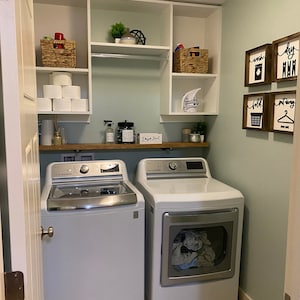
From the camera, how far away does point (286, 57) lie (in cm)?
Answer: 180

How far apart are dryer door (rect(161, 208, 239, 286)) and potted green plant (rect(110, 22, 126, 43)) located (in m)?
1.45

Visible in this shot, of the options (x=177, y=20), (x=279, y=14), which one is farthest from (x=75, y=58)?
(x=279, y=14)

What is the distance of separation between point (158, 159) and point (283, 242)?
45.7 inches

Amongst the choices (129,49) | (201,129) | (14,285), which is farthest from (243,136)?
(14,285)

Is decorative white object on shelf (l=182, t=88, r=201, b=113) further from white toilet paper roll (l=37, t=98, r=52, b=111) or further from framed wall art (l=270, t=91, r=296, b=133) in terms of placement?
white toilet paper roll (l=37, t=98, r=52, b=111)

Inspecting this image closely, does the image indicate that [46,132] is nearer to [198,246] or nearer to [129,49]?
[129,49]

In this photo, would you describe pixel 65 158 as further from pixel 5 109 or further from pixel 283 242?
pixel 5 109

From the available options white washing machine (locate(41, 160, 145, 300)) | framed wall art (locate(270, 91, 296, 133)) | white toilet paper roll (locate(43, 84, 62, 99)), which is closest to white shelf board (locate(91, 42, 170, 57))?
white toilet paper roll (locate(43, 84, 62, 99))

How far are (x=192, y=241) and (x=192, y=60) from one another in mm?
1433

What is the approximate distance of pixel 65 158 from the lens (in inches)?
105

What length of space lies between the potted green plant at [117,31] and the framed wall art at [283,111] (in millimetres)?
1281

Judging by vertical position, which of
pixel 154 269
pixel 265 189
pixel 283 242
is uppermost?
pixel 265 189

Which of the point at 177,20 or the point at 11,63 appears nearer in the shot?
the point at 11,63

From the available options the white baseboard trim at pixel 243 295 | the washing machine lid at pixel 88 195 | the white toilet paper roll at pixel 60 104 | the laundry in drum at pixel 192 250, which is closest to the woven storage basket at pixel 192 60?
the white toilet paper roll at pixel 60 104
